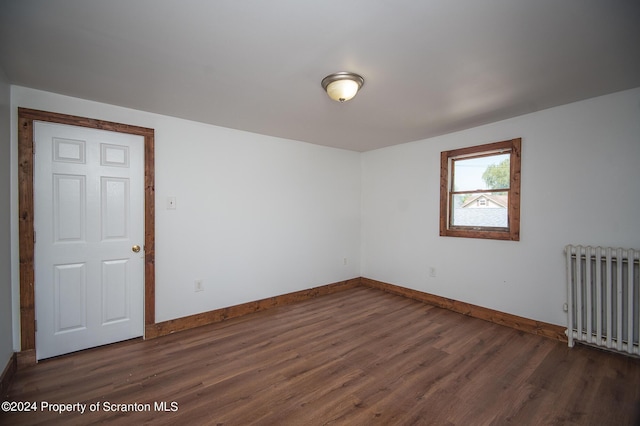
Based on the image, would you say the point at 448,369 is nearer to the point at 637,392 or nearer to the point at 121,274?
the point at 637,392

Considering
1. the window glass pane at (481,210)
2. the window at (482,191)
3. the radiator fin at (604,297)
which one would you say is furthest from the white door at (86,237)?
the radiator fin at (604,297)

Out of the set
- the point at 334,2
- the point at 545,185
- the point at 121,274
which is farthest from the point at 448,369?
the point at 121,274

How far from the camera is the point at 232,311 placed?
139 inches

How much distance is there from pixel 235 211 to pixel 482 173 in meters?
3.33

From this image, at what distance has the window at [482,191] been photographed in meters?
3.21

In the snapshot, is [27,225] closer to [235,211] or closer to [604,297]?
[235,211]

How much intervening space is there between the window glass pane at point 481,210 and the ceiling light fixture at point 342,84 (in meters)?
2.40

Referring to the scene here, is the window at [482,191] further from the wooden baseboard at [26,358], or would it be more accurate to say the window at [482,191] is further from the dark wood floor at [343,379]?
the wooden baseboard at [26,358]

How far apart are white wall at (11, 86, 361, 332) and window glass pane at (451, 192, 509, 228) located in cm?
183

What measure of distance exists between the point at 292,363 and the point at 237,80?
8.27 feet

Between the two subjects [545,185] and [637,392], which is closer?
[637,392]

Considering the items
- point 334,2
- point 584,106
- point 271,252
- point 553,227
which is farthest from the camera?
point 271,252

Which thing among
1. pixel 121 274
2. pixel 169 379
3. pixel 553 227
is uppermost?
pixel 553 227

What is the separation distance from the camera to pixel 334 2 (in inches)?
55.7
